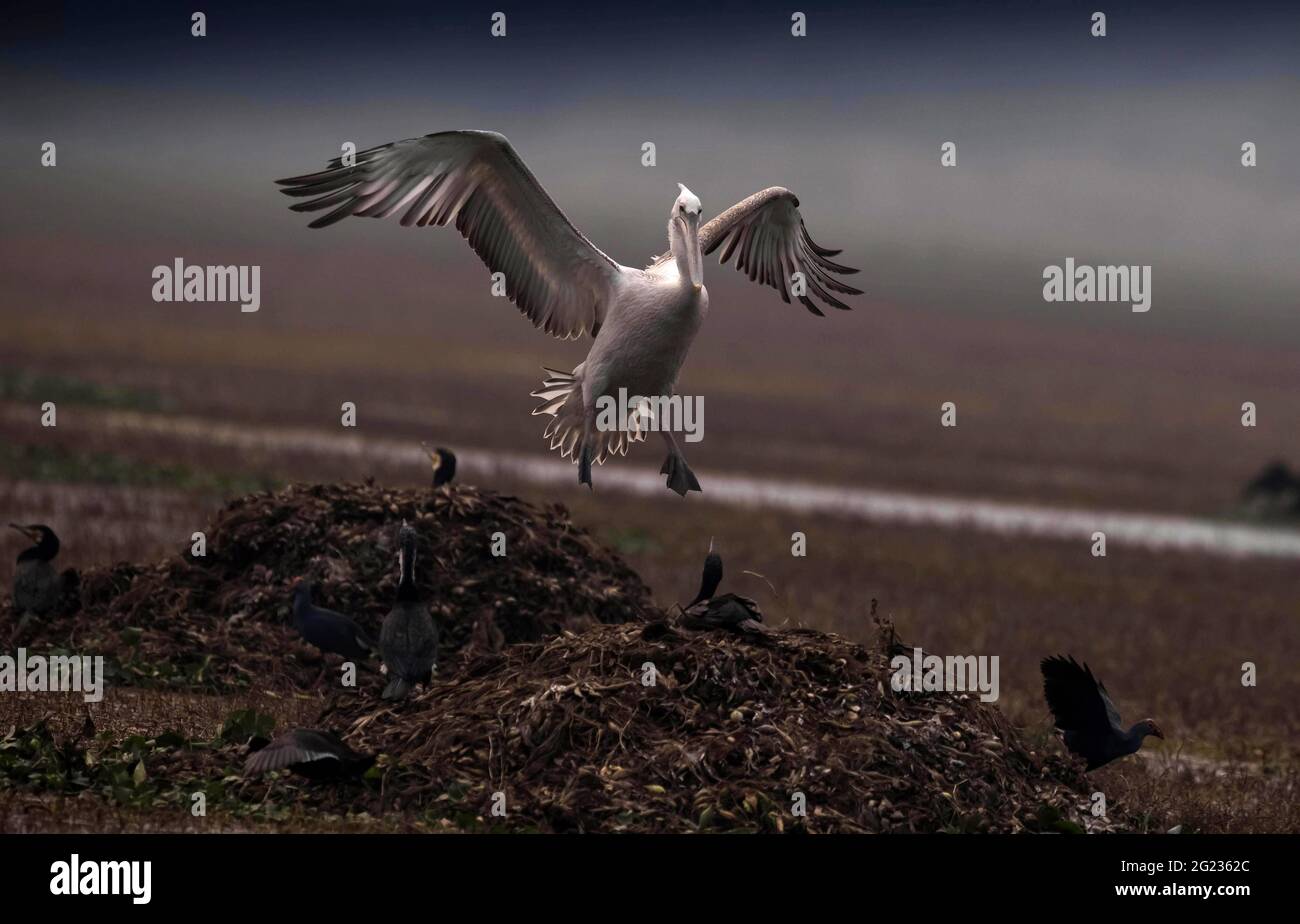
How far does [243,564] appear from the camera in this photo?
13.1m

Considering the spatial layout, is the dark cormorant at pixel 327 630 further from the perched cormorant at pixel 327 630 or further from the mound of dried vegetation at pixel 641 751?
the mound of dried vegetation at pixel 641 751

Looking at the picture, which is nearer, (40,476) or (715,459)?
(40,476)

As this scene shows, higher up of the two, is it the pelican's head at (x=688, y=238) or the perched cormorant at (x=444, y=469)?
the pelican's head at (x=688, y=238)

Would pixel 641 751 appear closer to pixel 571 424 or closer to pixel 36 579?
pixel 571 424

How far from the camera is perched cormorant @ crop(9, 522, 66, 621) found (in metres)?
12.4

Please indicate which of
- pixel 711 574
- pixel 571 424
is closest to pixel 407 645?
pixel 711 574

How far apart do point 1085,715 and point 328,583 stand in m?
5.70

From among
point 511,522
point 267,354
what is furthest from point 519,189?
point 267,354

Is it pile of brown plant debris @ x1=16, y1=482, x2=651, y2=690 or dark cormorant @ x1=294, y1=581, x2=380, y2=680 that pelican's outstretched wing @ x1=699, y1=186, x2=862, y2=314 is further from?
dark cormorant @ x1=294, y1=581, x2=380, y2=680

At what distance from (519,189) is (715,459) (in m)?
26.0

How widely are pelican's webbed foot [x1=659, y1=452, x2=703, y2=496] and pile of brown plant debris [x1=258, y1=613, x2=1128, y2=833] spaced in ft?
4.26

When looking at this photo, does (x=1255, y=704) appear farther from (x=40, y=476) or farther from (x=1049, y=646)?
(x=40, y=476)

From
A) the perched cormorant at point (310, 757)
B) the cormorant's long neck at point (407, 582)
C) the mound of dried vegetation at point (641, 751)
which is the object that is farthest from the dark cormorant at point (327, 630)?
the perched cormorant at point (310, 757)

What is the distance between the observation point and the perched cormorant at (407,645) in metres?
10.3
